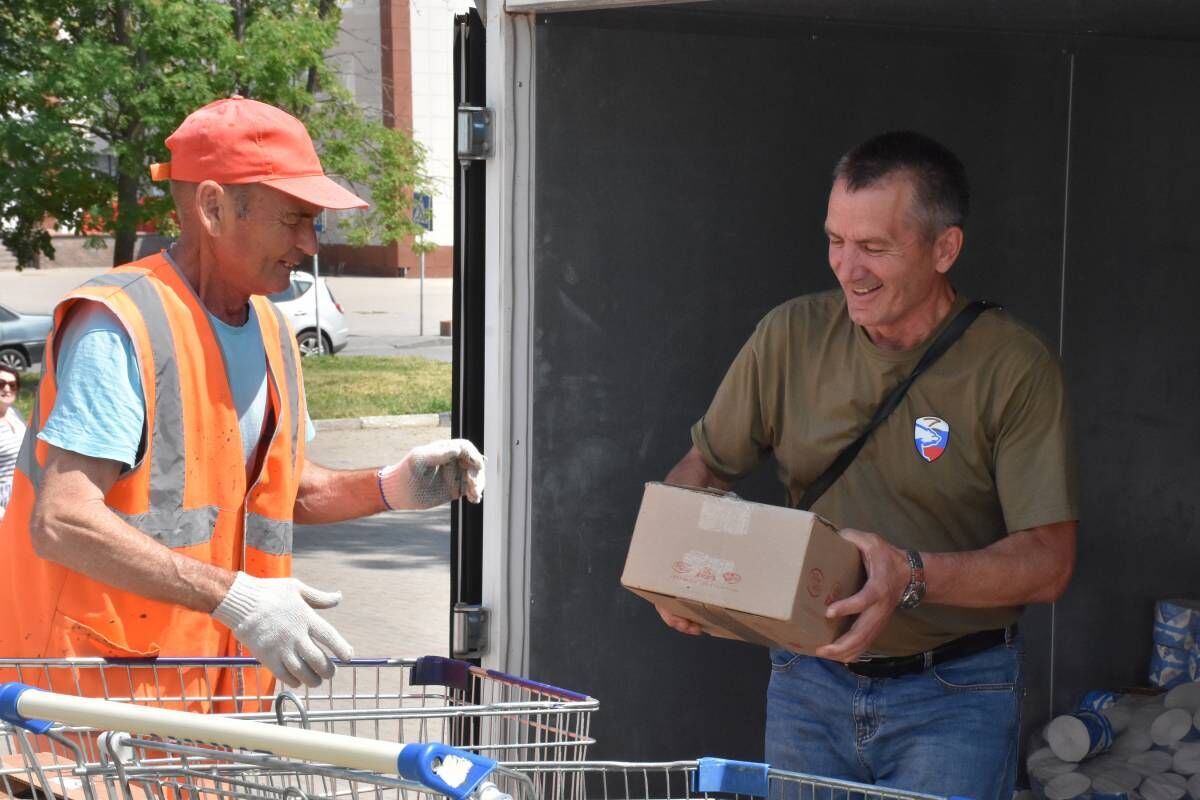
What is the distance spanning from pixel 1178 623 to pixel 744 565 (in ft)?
9.75

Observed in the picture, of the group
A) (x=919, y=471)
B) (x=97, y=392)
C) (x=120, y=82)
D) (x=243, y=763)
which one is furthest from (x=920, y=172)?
(x=120, y=82)

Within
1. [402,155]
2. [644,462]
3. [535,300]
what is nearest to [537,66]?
[535,300]

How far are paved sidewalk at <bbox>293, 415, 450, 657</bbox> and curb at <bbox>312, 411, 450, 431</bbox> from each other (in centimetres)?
223

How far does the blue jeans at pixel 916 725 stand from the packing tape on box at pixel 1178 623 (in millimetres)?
2202

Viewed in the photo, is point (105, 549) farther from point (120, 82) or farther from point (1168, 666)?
point (120, 82)

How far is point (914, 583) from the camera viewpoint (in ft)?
9.30

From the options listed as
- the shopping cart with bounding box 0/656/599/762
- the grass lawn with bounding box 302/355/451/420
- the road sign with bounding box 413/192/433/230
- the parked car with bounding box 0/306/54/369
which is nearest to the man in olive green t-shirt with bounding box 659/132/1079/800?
the shopping cart with bounding box 0/656/599/762

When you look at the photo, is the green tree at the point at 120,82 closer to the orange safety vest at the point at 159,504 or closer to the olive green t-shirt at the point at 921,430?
the orange safety vest at the point at 159,504

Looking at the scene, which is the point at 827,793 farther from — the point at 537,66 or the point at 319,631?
the point at 537,66

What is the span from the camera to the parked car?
2033 centimetres

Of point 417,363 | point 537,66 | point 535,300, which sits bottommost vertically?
point 417,363

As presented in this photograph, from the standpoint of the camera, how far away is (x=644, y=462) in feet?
12.8

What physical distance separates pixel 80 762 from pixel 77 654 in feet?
3.16

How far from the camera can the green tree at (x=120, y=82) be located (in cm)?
1630
